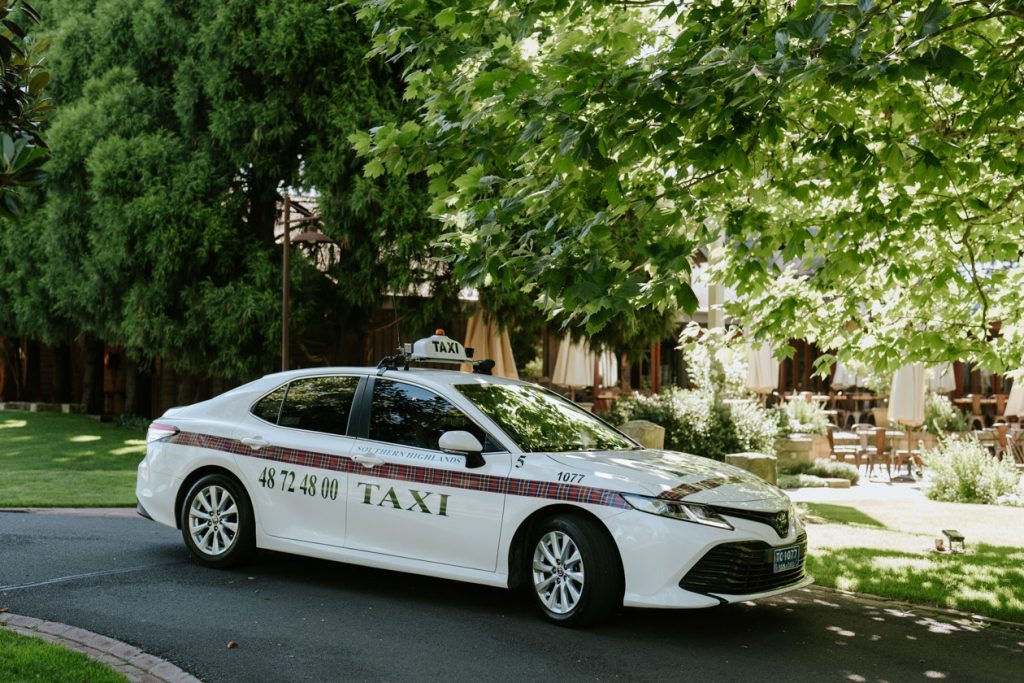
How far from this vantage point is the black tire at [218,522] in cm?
751

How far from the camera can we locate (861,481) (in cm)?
1731

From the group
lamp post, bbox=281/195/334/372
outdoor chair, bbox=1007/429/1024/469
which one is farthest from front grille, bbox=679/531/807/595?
outdoor chair, bbox=1007/429/1024/469

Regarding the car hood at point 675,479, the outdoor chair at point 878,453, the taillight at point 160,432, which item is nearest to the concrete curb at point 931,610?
the car hood at point 675,479

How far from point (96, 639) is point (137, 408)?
22.1 meters

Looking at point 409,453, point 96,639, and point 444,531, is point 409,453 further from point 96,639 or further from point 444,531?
point 96,639

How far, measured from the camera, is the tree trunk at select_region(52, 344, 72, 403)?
2870cm

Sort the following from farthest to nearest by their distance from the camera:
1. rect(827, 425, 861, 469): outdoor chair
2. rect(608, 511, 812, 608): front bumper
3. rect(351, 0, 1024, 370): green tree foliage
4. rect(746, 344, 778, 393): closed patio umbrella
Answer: rect(746, 344, 778, 393): closed patio umbrella, rect(827, 425, 861, 469): outdoor chair, rect(608, 511, 812, 608): front bumper, rect(351, 0, 1024, 370): green tree foliage

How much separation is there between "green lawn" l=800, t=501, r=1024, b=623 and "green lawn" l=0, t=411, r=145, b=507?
798cm

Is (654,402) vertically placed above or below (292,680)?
above

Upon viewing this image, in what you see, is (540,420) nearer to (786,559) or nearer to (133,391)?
(786,559)

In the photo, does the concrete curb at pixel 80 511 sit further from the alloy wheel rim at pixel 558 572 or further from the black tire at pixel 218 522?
the alloy wheel rim at pixel 558 572

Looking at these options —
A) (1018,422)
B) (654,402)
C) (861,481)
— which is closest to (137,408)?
(654,402)

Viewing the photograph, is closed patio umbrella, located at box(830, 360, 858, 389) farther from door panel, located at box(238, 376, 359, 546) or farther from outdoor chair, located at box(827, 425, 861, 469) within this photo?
door panel, located at box(238, 376, 359, 546)

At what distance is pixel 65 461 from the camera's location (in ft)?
55.7
